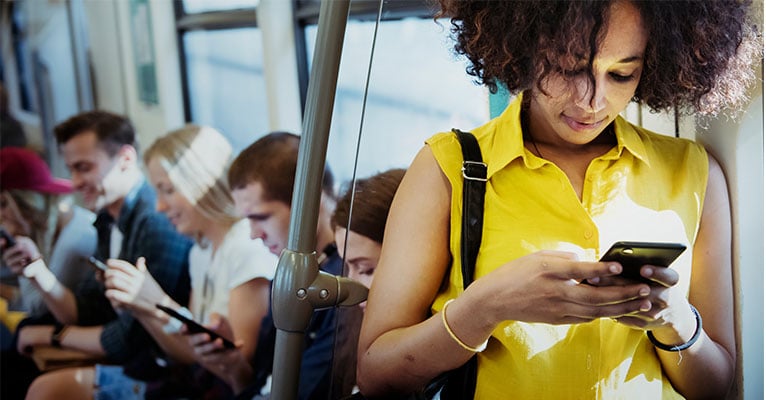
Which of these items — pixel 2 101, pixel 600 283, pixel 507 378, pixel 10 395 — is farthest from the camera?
pixel 2 101

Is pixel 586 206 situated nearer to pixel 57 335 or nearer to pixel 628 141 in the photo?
pixel 628 141

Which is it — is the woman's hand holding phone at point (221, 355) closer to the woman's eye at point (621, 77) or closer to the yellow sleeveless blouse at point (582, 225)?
the yellow sleeveless blouse at point (582, 225)

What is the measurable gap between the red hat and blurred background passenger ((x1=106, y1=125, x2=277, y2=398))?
0.99ft

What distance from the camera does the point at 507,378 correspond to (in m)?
0.76

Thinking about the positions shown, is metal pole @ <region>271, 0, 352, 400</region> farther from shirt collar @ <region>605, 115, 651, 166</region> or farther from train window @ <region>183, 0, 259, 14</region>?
train window @ <region>183, 0, 259, 14</region>

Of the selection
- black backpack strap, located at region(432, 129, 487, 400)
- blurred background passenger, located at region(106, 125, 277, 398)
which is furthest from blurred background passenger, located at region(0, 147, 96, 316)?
black backpack strap, located at region(432, 129, 487, 400)

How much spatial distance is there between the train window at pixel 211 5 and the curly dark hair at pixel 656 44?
1.34 metres

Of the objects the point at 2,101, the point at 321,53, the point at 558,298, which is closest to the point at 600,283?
the point at 558,298

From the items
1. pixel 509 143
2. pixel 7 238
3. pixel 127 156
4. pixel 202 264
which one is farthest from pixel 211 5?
pixel 509 143

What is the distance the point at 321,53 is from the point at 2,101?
167 cm

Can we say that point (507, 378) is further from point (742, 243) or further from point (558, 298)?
point (742, 243)

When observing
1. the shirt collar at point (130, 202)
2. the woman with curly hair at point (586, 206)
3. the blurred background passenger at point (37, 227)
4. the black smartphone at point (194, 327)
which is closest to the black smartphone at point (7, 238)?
the blurred background passenger at point (37, 227)

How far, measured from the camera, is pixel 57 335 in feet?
6.64

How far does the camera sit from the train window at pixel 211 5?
1994 millimetres
